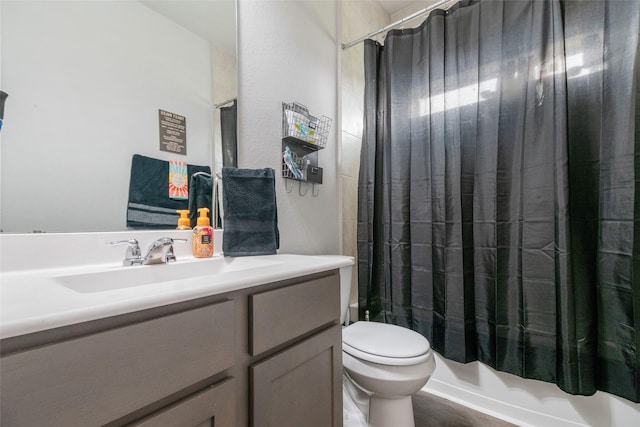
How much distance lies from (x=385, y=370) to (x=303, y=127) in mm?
1146

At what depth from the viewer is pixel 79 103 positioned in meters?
0.81

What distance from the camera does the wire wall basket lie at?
135 centimetres

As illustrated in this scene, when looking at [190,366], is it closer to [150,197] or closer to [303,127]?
[150,197]

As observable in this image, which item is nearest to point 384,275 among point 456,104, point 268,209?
point 268,209

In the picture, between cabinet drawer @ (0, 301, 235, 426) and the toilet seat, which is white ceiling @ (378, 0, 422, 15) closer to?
the toilet seat

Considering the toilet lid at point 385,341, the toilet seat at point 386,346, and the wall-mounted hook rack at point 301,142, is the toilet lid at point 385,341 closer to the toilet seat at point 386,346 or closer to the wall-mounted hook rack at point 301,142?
the toilet seat at point 386,346

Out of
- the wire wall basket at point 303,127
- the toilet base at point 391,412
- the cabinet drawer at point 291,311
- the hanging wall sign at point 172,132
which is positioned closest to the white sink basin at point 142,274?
the cabinet drawer at point 291,311

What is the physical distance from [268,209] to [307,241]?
18.0 inches

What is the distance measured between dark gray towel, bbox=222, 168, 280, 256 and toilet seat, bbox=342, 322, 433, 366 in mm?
533

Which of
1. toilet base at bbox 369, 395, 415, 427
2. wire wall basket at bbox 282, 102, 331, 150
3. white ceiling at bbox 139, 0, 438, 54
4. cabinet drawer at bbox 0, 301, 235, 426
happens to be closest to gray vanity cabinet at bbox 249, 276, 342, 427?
cabinet drawer at bbox 0, 301, 235, 426

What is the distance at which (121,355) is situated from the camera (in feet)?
1.40

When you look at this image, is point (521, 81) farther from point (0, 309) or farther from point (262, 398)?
point (0, 309)

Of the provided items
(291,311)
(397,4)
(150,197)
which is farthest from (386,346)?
(397,4)

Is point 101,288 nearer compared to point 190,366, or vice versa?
point 190,366
